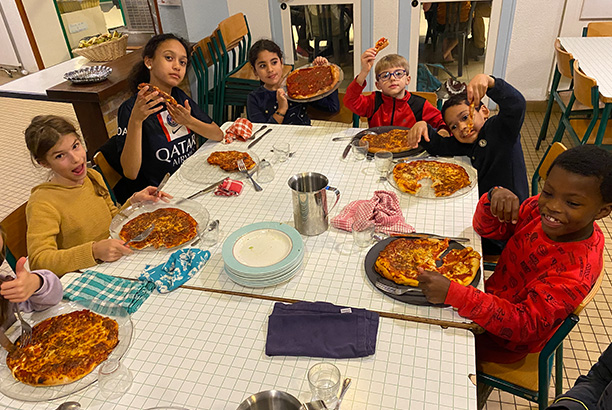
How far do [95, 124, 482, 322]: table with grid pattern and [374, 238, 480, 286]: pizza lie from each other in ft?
0.24

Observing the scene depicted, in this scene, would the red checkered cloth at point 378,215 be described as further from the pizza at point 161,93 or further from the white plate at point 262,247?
the pizza at point 161,93

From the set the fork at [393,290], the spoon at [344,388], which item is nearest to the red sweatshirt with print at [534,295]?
the fork at [393,290]

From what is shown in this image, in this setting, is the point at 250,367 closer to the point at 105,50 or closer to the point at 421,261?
the point at 421,261

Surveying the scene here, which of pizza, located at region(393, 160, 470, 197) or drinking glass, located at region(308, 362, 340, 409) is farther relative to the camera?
pizza, located at region(393, 160, 470, 197)

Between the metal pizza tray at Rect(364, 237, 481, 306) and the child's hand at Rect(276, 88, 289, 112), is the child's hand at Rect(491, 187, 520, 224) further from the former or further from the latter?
the child's hand at Rect(276, 88, 289, 112)

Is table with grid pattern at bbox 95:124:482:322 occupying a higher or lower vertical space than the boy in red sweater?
lower

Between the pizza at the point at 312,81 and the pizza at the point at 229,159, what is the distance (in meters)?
0.68

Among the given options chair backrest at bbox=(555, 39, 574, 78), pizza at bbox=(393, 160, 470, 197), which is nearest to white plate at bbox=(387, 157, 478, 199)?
pizza at bbox=(393, 160, 470, 197)

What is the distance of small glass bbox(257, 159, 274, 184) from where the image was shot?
6.57 feet

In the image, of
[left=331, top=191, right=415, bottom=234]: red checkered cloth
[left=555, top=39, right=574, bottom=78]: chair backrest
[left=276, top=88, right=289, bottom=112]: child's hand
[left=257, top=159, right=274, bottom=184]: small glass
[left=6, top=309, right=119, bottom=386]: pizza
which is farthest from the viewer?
[left=555, top=39, right=574, bottom=78]: chair backrest

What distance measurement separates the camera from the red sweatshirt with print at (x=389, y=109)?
252cm

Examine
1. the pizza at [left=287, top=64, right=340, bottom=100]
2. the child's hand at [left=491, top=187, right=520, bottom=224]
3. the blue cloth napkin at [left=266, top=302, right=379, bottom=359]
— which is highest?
the pizza at [left=287, top=64, right=340, bottom=100]

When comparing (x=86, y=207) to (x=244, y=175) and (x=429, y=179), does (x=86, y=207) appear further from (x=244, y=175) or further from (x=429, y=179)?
(x=429, y=179)

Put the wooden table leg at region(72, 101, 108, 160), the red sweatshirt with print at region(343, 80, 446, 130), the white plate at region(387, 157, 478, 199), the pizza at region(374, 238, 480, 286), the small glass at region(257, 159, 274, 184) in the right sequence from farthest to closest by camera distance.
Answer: the wooden table leg at region(72, 101, 108, 160) → the red sweatshirt with print at region(343, 80, 446, 130) → the small glass at region(257, 159, 274, 184) → the white plate at region(387, 157, 478, 199) → the pizza at region(374, 238, 480, 286)
